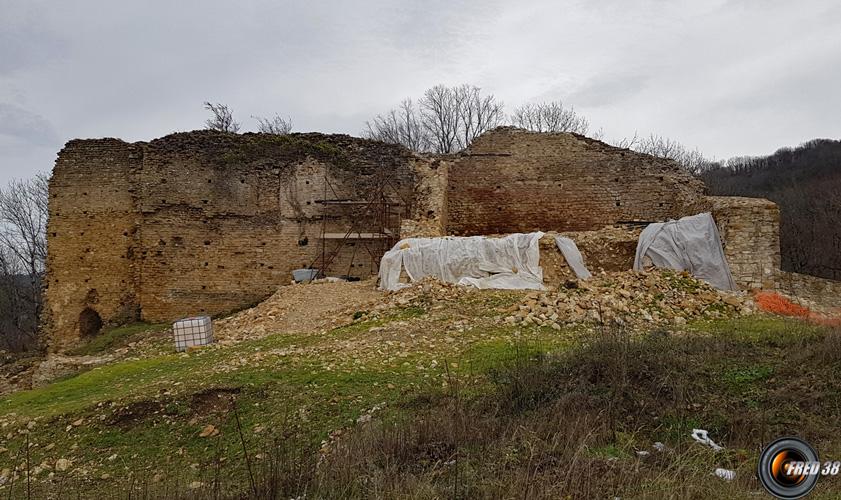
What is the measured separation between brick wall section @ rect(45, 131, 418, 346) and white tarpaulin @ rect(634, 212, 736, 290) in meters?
6.33

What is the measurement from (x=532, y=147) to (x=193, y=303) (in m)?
10.8

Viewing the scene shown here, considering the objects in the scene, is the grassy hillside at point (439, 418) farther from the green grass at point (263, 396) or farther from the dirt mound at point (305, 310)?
the dirt mound at point (305, 310)

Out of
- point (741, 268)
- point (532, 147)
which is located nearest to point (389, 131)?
Answer: point (532, 147)

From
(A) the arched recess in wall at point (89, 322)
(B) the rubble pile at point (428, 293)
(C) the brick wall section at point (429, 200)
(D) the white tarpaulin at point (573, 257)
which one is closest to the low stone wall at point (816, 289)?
(D) the white tarpaulin at point (573, 257)

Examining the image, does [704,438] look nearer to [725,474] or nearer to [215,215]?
[725,474]

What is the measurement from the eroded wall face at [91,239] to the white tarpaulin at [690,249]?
42.4 ft

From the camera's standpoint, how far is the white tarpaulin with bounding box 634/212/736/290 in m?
10.1

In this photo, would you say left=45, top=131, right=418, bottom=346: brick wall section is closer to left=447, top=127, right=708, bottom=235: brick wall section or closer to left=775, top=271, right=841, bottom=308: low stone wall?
left=447, top=127, right=708, bottom=235: brick wall section

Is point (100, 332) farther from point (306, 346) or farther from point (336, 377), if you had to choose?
point (336, 377)

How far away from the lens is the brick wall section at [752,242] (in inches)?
387

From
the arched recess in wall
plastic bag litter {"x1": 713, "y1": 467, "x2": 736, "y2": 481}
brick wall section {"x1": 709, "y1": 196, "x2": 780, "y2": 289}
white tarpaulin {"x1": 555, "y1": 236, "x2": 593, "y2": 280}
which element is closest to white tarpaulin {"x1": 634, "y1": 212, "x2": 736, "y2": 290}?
brick wall section {"x1": 709, "y1": 196, "x2": 780, "y2": 289}

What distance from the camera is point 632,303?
7855mm

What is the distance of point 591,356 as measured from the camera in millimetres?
4691

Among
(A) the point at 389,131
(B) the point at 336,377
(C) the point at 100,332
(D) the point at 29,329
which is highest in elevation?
(A) the point at 389,131
